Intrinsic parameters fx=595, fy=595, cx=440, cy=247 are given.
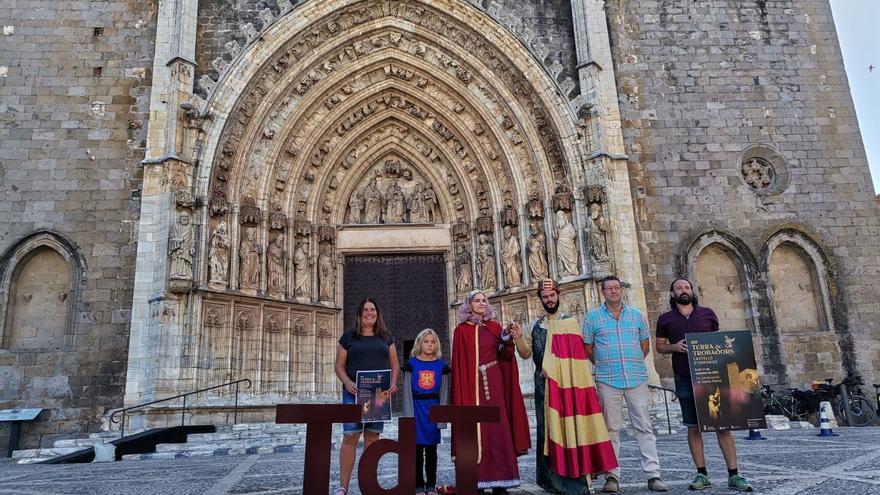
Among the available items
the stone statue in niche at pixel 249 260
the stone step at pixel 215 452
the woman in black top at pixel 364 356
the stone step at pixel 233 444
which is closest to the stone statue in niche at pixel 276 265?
the stone statue in niche at pixel 249 260

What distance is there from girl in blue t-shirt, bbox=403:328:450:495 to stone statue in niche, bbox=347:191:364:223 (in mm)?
9092

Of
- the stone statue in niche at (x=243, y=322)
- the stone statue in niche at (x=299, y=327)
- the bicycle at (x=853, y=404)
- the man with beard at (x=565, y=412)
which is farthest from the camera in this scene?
the stone statue in niche at (x=299, y=327)

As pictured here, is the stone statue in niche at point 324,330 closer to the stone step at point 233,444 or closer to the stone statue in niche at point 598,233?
the stone step at point 233,444

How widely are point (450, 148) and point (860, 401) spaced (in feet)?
30.6

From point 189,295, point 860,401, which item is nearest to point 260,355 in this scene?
point 189,295

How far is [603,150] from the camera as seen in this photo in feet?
37.8

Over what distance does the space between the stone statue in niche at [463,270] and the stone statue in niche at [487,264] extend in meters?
0.33

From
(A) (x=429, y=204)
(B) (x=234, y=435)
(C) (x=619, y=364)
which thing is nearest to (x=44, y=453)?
(B) (x=234, y=435)

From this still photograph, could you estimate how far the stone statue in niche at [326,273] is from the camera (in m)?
12.4

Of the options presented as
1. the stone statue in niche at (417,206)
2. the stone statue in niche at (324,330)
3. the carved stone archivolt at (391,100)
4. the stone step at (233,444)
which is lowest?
the stone step at (233,444)

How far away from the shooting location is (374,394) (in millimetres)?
4121

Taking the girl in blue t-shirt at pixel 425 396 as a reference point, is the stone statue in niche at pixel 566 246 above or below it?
above

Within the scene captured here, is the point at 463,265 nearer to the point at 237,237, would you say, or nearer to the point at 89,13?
the point at 237,237

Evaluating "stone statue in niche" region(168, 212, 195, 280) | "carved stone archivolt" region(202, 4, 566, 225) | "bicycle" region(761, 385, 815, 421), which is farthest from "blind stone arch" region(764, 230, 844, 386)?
"stone statue in niche" region(168, 212, 195, 280)
